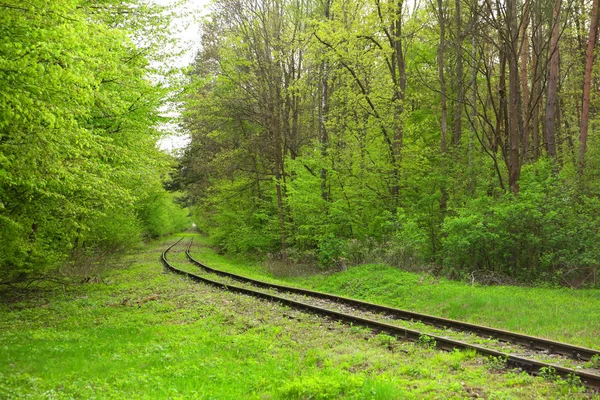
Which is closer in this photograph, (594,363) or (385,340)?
(594,363)

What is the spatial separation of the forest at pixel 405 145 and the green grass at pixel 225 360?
7326 mm

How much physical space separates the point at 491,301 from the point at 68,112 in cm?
1056

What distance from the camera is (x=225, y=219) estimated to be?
29562mm

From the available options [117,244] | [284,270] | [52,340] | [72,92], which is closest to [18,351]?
[52,340]

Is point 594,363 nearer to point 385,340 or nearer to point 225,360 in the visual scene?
point 385,340

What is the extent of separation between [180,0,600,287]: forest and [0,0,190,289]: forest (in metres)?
2.20

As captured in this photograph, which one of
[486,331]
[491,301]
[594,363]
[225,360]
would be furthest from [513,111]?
[225,360]

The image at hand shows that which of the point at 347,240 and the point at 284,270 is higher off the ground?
the point at 347,240

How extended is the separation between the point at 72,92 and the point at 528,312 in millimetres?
10589

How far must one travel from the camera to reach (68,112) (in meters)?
7.30

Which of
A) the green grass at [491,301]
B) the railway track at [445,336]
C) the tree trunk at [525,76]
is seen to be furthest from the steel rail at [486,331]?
the tree trunk at [525,76]

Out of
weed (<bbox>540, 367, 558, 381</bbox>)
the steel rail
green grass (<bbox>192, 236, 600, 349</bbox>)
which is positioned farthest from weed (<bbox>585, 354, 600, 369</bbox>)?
green grass (<bbox>192, 236, 600, 349</bbox>)

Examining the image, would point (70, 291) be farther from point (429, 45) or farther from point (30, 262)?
point (429, 45)

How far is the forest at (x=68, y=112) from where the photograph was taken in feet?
20.2
